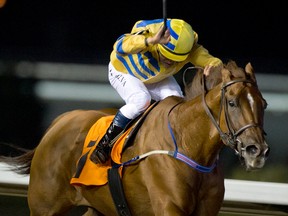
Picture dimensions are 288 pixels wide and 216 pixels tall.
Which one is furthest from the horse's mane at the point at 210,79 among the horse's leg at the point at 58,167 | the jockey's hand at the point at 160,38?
the horse's leg at the point at 58,167

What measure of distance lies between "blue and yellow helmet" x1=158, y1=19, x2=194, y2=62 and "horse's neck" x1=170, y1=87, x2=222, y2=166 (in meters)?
0.36

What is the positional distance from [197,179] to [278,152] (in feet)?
9.61

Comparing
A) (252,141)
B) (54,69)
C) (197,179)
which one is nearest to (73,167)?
(197,179)

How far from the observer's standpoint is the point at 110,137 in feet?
18.8

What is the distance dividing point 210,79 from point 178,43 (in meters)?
0.36

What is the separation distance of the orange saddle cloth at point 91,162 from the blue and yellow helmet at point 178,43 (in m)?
0.54

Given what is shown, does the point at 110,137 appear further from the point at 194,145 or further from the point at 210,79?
the point at 210,79

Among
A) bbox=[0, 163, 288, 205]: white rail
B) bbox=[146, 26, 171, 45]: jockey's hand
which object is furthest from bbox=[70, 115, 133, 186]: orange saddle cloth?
bbox=[0, 163, 288, 205]: white rail

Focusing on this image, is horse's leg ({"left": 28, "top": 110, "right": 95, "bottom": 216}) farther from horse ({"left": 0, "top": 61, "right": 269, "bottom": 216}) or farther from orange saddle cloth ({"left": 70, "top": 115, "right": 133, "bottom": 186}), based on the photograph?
horse ({"left": 0, "top": 61, "right": 269, "bottom": 216})

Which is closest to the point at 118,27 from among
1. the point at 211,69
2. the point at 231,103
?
the point at 211,69

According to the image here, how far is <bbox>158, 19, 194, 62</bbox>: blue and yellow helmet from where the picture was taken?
5518 millimetres

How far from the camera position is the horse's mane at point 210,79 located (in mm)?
5102

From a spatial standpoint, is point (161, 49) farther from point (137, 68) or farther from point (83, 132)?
point (83, 132)

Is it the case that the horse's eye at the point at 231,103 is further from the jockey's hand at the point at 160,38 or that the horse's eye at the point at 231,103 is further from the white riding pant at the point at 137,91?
the white riding pant at the point at 137,91
